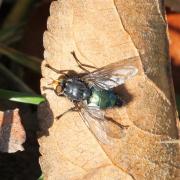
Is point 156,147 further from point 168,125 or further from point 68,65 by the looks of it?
point 68,65

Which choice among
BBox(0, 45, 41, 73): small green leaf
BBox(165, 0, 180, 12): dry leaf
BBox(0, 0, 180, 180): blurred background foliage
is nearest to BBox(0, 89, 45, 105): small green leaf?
BBox(0, 0, 180, 180): blurred background foliage

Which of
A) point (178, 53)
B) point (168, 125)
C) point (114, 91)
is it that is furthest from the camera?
point (178, 53)

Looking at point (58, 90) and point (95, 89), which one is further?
point (95, 89)

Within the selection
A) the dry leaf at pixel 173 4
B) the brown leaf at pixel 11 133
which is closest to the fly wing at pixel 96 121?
the brown leaf at pixel 11 133

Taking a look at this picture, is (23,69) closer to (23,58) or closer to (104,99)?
(23,58)

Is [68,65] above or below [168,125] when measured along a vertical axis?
above

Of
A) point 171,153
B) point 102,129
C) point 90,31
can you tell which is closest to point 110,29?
point 90,31

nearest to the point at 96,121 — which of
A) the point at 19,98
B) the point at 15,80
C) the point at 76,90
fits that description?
the point at 76,90
